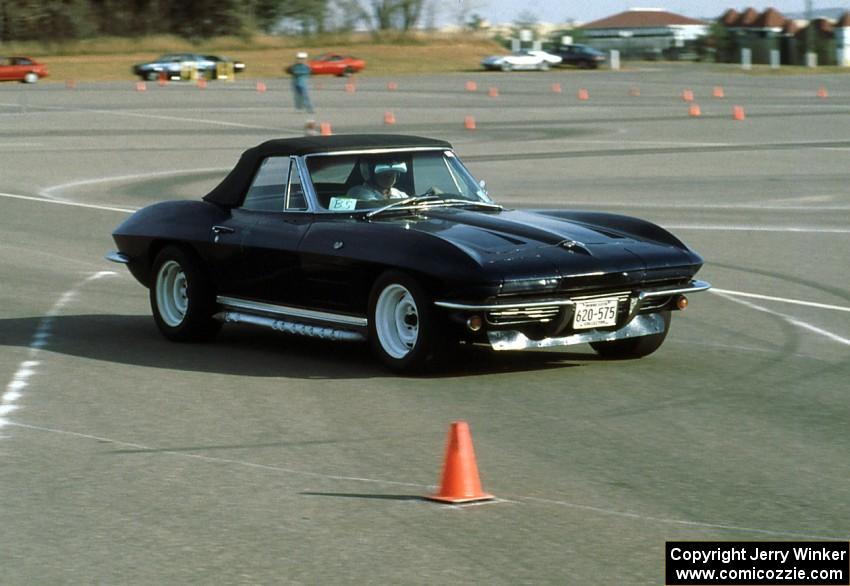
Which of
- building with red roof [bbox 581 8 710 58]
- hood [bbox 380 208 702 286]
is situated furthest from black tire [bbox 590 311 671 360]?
building with red roof [bbox 581 8 710 58]

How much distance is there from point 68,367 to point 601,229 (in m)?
3.58

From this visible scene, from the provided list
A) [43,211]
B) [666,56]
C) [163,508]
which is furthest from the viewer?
[666,56]

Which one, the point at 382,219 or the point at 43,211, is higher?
the point at 382,219

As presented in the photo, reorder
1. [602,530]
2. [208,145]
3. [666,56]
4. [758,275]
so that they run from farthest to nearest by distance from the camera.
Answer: [666,56]
[208,145]
[758,275]
[602,530]

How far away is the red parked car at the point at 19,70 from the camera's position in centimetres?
6544

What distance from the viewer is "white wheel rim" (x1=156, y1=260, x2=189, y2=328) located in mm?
10586

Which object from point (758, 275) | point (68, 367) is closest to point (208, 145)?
point (758, 275)

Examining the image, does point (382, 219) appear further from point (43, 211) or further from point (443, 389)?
point (43, 211)

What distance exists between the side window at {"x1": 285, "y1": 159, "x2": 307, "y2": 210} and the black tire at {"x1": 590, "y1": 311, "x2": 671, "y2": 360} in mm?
2212

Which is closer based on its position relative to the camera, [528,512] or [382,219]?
[528,512]

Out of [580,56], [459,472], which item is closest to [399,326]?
[459,472]

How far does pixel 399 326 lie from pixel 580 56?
3006 inches

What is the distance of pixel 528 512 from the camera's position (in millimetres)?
5828

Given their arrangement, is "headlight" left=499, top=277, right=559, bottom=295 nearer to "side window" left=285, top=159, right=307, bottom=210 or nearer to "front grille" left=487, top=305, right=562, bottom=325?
"front grille" left=487, top=305, right=562, bottom=325
